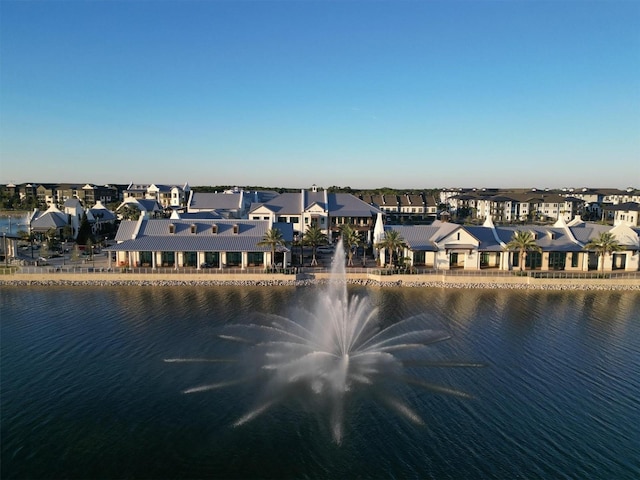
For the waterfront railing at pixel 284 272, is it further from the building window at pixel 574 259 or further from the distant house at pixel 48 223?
the distant house at pixel 48 223

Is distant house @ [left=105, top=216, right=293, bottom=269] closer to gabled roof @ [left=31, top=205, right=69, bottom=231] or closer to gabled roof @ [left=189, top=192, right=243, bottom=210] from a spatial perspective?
gabled roof @ [left=31, top=205, right=69, bottom=231]

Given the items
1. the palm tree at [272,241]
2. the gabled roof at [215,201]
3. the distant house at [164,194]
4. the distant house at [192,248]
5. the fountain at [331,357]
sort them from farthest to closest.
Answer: the distant house at [164,194] → the gabled roof at [215,201] → the distant house at [192,248] → the palm tree at [272,241] → the fountain at [331,357]

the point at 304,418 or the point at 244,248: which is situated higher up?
the point at 244,248

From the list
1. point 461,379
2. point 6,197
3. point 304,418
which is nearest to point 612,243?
point 461,379

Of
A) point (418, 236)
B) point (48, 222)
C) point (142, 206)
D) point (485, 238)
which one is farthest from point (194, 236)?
point (142, 206)

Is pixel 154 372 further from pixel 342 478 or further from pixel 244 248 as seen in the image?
pixel 244 248

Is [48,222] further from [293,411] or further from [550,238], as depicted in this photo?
[550,238]

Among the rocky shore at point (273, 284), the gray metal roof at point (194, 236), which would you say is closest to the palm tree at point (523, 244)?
the rocky shore at point (273, 284)
